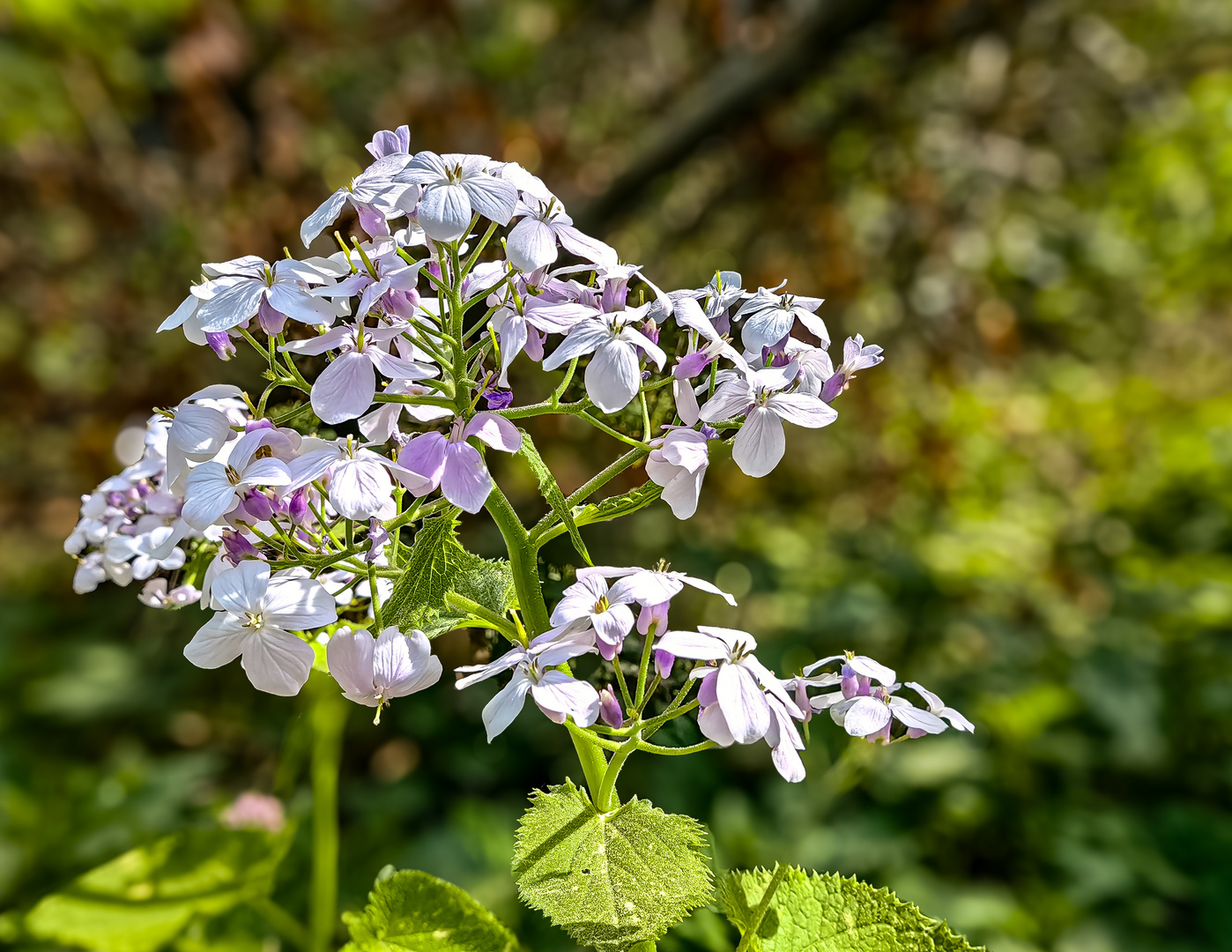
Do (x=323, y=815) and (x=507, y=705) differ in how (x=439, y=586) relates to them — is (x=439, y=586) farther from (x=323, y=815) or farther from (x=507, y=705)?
(x=323, y=815)

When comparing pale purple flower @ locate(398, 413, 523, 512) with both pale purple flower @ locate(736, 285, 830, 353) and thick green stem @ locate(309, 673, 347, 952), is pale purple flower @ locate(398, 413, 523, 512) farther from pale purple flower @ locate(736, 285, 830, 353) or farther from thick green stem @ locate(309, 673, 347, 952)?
thick green stem @ locate(309, 673, 347, 952)

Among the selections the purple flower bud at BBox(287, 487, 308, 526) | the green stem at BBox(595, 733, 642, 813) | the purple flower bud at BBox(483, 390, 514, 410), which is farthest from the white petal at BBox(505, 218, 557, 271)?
the green stem at BBox(595, 733, 642, 813)

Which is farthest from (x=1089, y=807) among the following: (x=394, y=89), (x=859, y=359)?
(x=394, y=89)

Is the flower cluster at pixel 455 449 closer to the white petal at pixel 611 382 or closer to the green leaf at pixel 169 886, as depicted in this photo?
the white petal at pixel 611 382

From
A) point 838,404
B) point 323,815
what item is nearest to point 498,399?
point 323,815

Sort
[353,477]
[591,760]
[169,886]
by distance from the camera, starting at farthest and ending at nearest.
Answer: [169,886]
[591,760]
[353,477]

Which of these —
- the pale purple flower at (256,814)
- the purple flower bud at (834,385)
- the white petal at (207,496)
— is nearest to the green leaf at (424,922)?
the white petal at (207,496)
